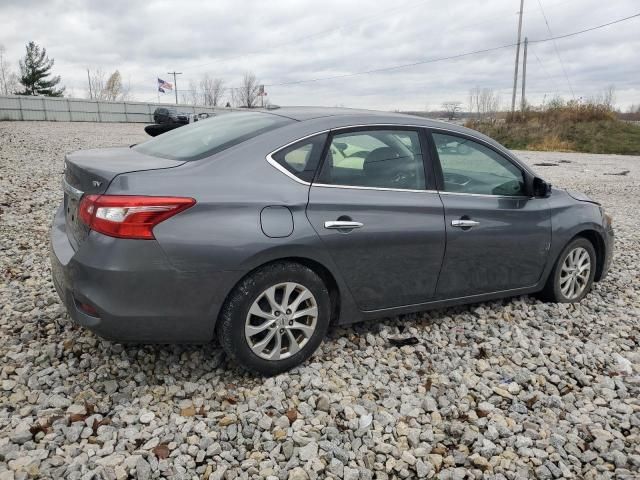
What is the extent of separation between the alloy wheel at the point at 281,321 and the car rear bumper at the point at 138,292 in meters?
0.24

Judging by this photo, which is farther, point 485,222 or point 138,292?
point 485,222

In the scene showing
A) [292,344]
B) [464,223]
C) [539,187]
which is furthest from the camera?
[539,187]

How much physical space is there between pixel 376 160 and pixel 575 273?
7.41 ft

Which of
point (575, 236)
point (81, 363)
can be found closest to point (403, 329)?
point (575, 236)

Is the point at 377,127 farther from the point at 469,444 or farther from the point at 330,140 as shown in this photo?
the point at 469,444

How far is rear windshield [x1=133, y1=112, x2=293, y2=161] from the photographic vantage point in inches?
130

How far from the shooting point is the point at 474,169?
4047 mm

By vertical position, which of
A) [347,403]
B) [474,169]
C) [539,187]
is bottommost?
[347,403]

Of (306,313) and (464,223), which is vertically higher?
(464,223)

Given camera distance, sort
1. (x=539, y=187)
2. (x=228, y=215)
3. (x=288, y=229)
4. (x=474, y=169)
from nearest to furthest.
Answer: (x=228, y=215), (x=288, y=229), (x=474, y=169), (x=539, y=187)

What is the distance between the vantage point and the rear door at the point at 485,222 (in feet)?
12.5

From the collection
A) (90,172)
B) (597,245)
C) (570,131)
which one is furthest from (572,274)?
(570,131)

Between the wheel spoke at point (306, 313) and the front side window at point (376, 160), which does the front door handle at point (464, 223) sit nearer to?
the front side window at point (376, 160)

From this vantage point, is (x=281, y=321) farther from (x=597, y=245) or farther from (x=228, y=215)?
(x=597, y=245)
